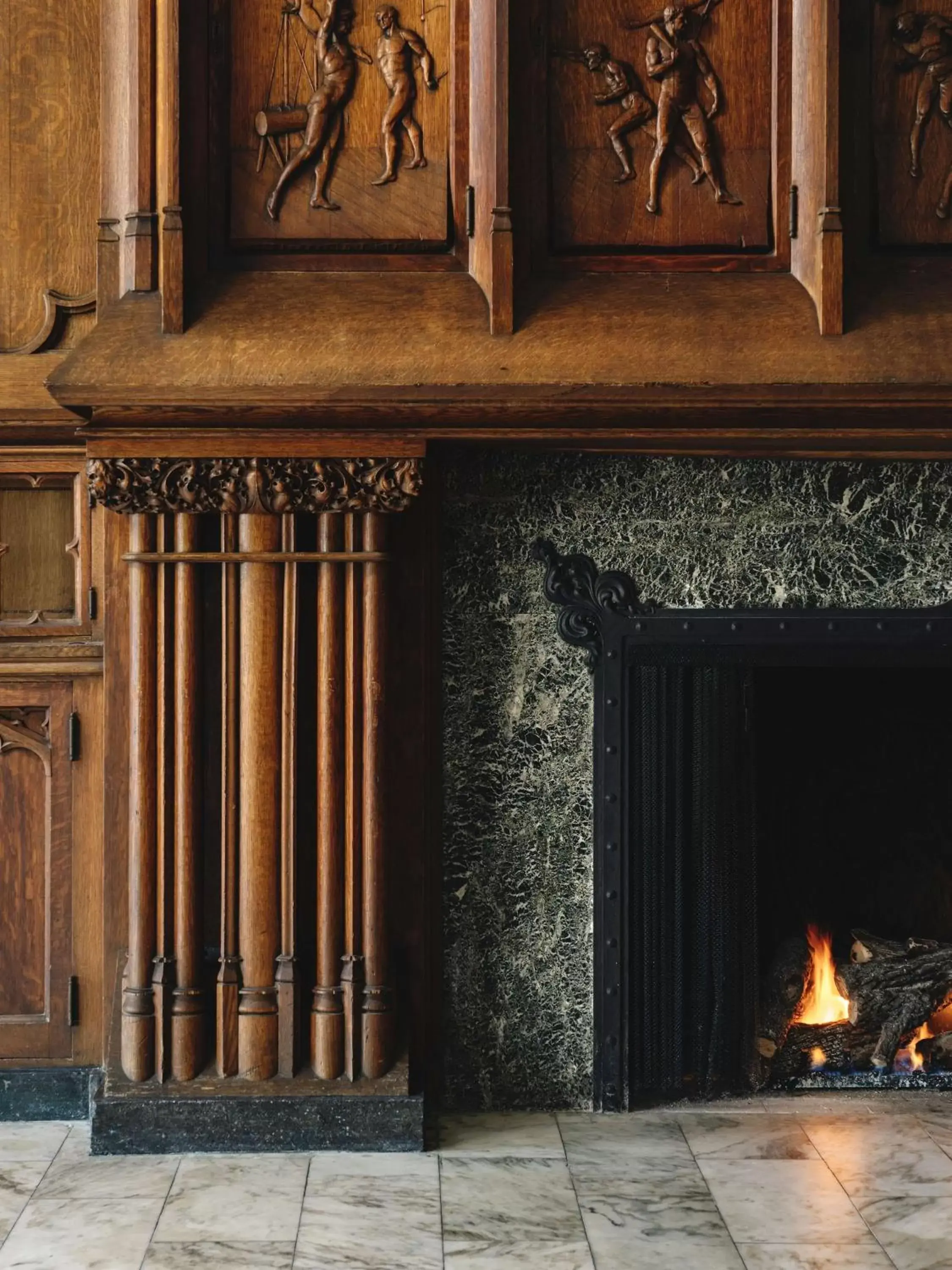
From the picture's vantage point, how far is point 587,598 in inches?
131

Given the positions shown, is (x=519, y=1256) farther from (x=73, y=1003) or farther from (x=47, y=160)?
(x=47, y=160)

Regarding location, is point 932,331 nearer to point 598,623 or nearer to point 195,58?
point 598,623

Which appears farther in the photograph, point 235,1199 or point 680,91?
point 680,91

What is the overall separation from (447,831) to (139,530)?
1.02 m

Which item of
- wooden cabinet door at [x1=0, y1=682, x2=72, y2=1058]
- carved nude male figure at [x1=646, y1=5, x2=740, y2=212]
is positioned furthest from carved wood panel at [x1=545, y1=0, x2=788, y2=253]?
wooden cabinet door at [x1=0, y1=682, x2=72, y2=1058]

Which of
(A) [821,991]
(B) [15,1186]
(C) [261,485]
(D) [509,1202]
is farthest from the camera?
(A) [821,991]

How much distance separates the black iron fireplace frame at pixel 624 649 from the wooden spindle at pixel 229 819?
2.43ft

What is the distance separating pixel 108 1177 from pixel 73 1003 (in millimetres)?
497

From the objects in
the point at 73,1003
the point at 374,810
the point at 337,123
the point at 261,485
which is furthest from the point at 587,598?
the point at 73,1003

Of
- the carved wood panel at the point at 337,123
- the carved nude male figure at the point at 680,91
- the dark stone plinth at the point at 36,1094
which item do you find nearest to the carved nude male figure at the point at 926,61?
the carved nude male figure at the point at 680,91

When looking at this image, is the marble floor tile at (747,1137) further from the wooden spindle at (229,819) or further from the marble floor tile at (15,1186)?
the marble floor tile at (15,1186)

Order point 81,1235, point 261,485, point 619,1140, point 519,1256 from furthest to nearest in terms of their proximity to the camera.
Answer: point 619,1140, point 261,485, point 81,1235, point 519,1256

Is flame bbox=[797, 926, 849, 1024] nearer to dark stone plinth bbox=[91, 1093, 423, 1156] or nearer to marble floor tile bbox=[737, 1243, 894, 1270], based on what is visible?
marble floor tile bbox=[737, 1243, 894, 1270]

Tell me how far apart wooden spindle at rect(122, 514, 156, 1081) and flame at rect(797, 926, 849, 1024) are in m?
1.69
